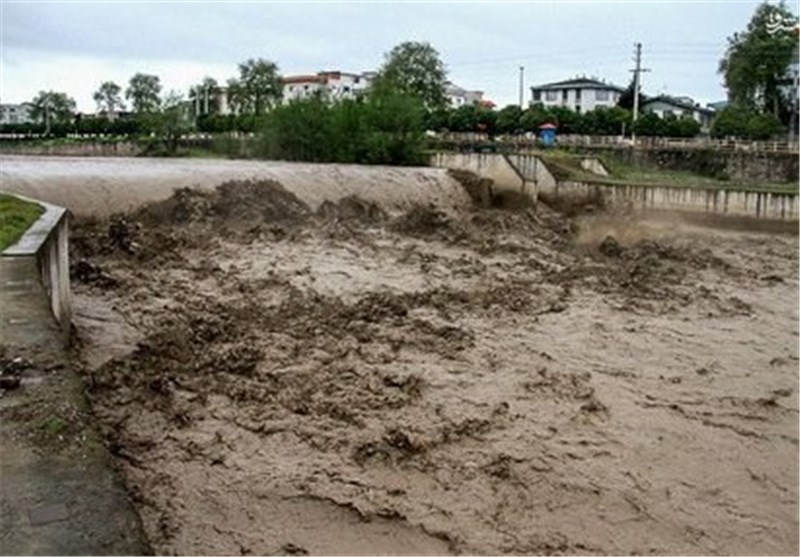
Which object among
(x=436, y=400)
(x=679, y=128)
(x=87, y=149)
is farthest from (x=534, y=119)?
(x=436, y=400)

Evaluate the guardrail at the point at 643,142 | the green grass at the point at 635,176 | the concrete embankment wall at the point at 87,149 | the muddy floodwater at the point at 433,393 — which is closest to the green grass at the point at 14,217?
the muddy floodwater at the point at 433,393

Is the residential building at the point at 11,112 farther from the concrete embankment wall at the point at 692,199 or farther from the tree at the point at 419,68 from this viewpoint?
the concrete embankment wall at the point at 692,199

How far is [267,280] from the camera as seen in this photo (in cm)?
1293

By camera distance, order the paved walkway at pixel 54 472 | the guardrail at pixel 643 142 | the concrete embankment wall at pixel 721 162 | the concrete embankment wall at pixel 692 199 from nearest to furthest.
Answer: the paved walkway at pixel 54 472
the concrete embankment wall at pixel 692 199
the concrete embankment wall at pixel 721 162
the guardrail at pixel 643 142

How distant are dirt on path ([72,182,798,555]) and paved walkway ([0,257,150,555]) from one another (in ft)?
3.85

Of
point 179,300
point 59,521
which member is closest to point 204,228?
point 179,300

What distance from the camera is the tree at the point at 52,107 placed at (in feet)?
202

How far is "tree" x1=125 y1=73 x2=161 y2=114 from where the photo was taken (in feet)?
193

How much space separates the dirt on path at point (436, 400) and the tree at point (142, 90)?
46679 mm

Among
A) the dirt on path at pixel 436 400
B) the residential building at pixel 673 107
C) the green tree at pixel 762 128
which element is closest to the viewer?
the dirt on path at pixel 436 400

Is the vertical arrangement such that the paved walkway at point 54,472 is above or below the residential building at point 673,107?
below

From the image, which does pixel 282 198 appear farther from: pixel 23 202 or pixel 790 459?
pixel 790 459

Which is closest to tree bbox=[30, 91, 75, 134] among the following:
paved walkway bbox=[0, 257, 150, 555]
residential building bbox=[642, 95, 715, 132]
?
→ residential building bbox=[642, 95, 715, 132]

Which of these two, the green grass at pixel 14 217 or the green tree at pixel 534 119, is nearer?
the green grass at pixel 14 217
